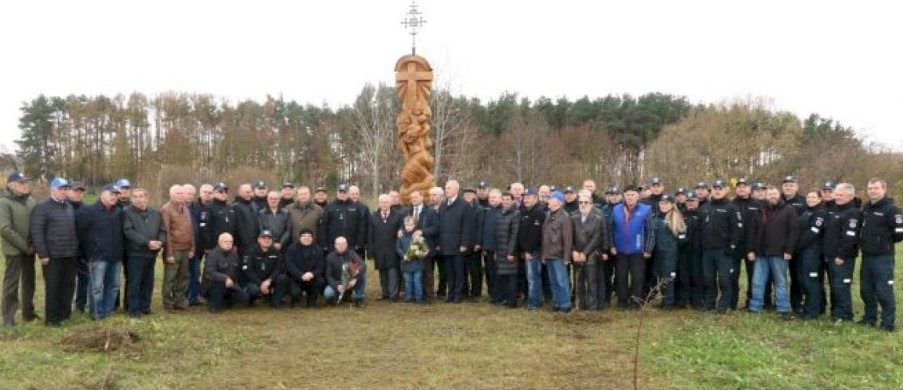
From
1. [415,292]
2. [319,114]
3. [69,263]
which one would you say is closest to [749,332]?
[415,292]

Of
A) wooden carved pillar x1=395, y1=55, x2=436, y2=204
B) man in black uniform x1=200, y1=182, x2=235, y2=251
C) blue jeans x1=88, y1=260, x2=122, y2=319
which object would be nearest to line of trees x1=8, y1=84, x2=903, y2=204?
wooden carved pillar x1=395, y1=55, x2=436, y2=204

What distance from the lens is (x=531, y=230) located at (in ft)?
29.8

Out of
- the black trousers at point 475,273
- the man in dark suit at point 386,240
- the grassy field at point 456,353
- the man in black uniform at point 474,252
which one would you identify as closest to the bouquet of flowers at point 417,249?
the man in dark suit at point 386,240

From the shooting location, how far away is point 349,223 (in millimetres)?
9883

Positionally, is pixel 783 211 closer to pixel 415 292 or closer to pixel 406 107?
pixel 415 292

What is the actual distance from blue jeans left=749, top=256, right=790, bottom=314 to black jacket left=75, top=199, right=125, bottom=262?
25.6 feet

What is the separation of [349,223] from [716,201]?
16.4ft

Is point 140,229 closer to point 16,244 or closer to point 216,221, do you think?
point 216,221

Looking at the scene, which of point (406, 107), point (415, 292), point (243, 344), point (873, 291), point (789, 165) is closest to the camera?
point (243, 344)

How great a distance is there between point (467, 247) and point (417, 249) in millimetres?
707

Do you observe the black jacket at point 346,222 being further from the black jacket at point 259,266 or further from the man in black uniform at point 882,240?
the man in black uniform at point 882,240

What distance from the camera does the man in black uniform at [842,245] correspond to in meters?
7.62

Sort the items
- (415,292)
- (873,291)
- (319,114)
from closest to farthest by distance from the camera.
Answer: (873,291) → (415,292) → (319,114)

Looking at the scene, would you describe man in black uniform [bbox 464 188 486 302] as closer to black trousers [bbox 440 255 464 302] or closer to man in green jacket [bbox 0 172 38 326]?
black trousers [bbox 440 255 464 302]
